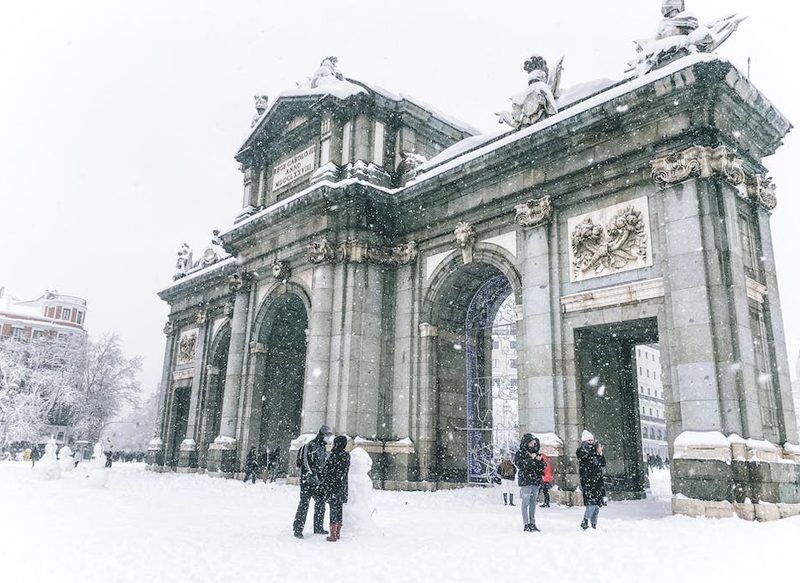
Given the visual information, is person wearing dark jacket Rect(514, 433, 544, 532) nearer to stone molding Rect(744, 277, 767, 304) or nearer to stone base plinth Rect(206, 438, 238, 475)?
stone molding Rect(744, 277, 767, 304)

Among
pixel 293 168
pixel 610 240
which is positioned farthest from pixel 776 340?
pixel 293 168

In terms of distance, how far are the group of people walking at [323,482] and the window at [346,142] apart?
13059 millimetres

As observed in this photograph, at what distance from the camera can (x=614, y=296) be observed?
14.3 metres

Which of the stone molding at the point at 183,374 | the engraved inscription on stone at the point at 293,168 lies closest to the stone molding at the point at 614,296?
the engraved inscription on stone at the point at 293,168

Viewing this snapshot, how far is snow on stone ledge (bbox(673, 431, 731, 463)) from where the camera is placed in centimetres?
1136

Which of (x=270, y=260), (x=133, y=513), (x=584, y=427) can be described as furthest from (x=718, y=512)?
(x=270, y=260)

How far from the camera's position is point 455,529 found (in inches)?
391

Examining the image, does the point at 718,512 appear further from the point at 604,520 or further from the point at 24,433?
the point at 24,433

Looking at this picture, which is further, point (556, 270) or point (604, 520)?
point (556, 270)

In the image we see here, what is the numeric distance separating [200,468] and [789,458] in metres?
22.4

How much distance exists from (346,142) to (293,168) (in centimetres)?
325

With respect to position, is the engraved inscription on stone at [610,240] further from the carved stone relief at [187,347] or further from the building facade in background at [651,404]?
the building facade in background at [651,404]

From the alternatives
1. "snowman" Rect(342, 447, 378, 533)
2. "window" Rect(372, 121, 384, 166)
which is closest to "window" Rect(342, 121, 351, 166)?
"window" Rect(372, 121, 384, 166)

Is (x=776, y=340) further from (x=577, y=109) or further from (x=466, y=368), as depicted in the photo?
(x=466, y=368)
